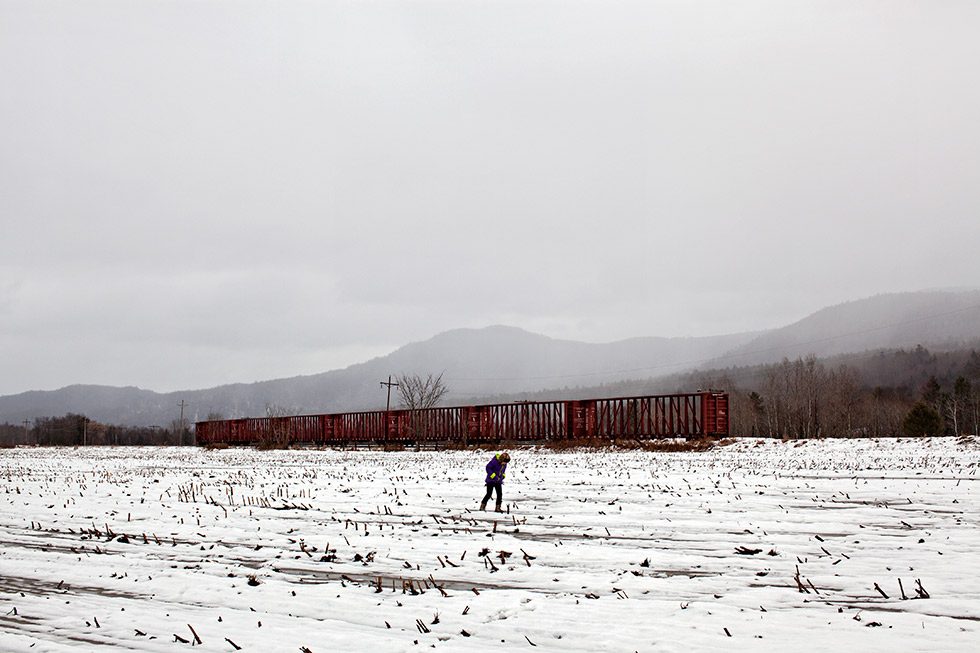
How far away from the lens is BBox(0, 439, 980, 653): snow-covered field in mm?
6551

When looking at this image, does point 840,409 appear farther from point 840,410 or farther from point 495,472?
point 495,472

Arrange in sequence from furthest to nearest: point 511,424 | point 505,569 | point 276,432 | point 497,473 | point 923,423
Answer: point 276,432 → point 923,423 → point 511,424 → point 497,473 → point 505,569

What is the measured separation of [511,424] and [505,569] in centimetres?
4477

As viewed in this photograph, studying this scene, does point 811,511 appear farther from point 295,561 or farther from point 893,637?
point 295,561

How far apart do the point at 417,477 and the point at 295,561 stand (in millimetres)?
13327

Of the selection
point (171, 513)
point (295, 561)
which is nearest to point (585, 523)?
point (295, 561)

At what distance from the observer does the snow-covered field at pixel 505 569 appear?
6.55 meters

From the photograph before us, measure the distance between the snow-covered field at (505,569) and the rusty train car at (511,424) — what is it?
2606cm

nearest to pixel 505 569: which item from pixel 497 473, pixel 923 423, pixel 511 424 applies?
pixel 497 473

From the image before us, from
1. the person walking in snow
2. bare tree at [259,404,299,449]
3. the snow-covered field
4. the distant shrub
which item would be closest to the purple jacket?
the person walking in snow

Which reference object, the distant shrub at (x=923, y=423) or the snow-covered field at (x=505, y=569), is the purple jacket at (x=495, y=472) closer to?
the snow-covered field at (x=505, y=569)

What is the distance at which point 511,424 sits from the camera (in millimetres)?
53844

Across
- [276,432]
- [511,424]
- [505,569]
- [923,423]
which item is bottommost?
[276,432]

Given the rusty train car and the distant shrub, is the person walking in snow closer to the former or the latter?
the rusty train car
